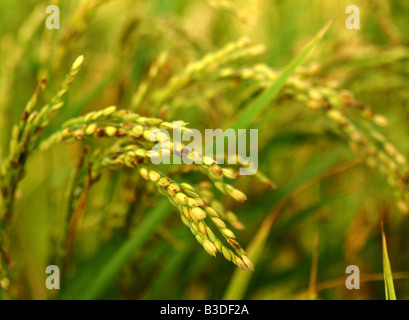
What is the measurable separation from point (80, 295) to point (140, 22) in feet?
1.90

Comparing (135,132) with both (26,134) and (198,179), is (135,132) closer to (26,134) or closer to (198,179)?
(26,134)

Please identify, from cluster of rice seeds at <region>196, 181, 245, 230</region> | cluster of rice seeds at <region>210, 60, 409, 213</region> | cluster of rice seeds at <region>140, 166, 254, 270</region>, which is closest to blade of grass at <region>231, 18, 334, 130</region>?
cluster of rice seeds at <region>210, 60, 409, 213</region>

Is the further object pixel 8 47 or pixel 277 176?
pixel 277 176

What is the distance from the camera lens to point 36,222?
3.93 ft

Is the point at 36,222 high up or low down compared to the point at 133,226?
up

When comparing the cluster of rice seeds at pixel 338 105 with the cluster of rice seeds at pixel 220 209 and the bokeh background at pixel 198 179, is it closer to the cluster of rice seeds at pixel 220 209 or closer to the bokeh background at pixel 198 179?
the bokeh background at pixel 198 179

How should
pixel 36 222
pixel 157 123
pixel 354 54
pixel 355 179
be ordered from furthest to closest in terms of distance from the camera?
pixel 355 179 → pixel 36 222 → pixel 354 54 → pixel 157 123

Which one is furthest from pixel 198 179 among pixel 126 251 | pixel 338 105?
pixel 338 105

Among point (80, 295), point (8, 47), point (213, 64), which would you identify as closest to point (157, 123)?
point (213, 64)

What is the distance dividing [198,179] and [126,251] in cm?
20

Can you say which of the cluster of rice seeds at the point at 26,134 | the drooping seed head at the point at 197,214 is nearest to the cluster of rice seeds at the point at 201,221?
the drooping seed head at the point at 197,214

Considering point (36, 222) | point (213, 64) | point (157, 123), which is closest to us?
point (157, 123)
